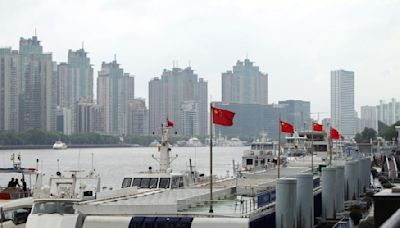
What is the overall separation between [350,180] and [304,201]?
45.4 ft

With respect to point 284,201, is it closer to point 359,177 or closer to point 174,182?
point 174,182

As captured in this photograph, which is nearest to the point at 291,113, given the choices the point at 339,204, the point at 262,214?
the point at 339,204

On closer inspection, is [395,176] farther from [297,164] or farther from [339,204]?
[339,204]

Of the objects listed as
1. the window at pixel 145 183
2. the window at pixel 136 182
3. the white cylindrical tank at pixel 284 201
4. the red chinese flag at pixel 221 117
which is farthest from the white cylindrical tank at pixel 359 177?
the white cylindrical tank at pixel 284 201

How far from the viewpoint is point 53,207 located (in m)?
20.0

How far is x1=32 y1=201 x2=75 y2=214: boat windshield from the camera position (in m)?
19.9

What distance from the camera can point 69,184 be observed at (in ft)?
80.5

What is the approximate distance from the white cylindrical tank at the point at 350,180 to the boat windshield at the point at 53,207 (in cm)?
1887

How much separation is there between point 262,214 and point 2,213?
8.93 meters

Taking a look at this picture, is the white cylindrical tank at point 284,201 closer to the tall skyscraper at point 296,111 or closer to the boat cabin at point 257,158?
the boat cabin at point 257,158

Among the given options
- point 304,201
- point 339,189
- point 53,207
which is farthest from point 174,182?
point 53,207

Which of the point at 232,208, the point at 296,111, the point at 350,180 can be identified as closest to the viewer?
the point at 232,208

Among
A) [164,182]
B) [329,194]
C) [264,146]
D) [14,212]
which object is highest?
[264,146]

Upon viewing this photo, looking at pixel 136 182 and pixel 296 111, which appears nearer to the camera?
pixel 136 182
